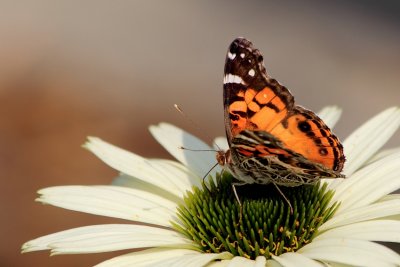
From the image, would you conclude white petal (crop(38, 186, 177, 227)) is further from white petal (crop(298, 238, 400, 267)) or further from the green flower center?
white petal (crop(298, 238, 400, 267))

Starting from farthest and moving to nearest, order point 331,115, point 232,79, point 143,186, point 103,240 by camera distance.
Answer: point 331,115 < point 143,186 < point 232,79 < point 103,240

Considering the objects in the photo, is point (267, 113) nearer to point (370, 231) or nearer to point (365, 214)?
point (365, 214)

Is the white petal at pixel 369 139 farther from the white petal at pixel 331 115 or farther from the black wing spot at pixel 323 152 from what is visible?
the black wing spot at pixel 323 152

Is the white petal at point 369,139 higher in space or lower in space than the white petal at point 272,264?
higher

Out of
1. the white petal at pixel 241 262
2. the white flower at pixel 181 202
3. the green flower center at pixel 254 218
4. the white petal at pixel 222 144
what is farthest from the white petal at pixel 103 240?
the white petal at pixel 222 144

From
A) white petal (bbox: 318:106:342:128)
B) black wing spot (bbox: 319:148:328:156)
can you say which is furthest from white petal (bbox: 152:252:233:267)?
white petal (bbox: 318:106:342:128)

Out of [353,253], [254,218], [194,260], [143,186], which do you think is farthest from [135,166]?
[353,253]

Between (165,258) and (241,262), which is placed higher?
(165,258)

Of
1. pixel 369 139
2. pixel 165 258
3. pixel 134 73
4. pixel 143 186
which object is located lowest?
pixel 165 258
